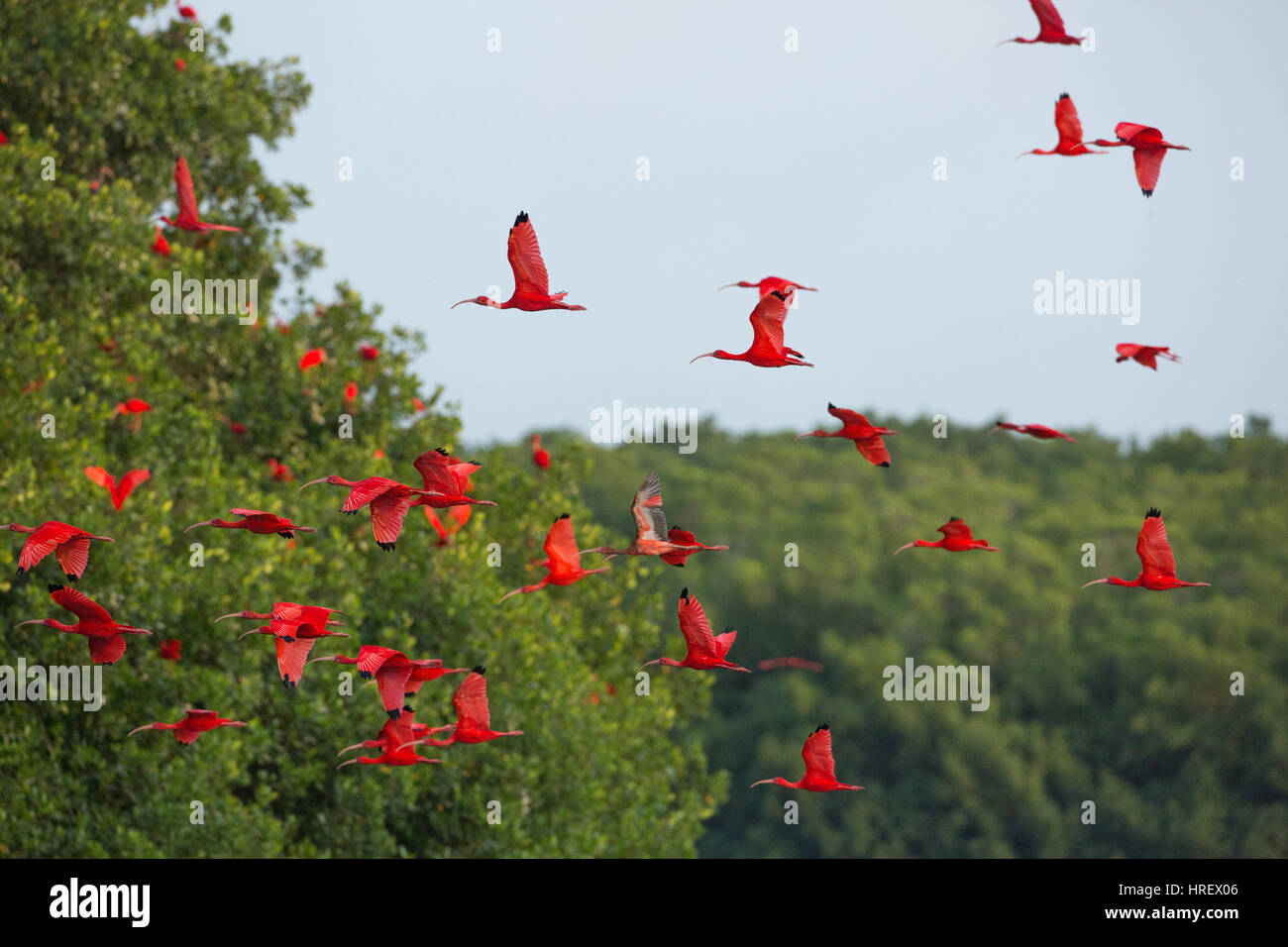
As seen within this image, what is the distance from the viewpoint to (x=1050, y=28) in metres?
5.75

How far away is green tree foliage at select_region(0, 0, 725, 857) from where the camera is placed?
9.01 meters

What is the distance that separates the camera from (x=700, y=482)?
48.7 meters

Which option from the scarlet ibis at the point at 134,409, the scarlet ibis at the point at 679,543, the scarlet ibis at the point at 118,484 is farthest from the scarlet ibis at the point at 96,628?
the scarlet ibis at the point at 134,409

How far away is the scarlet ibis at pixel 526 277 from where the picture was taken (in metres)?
4.89

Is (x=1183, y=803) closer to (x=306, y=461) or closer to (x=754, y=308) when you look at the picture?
(x=306, y=461)

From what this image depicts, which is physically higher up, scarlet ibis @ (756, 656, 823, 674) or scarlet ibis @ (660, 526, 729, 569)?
scarlet ibis @ (660, 526, 729, 569)

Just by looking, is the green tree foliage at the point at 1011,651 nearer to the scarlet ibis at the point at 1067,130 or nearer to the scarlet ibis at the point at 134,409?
the scarlet ibis at the point at 134,409

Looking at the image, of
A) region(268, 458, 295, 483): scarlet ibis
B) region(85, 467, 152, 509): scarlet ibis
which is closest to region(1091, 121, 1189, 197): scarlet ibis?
region(85, 467, 152, 509): scarlet ibis

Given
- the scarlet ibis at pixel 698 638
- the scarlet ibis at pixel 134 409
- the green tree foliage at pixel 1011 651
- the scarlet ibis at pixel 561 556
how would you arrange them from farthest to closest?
the green tree foliage at pixel 1011 651, the scarlet ibis at pixel 134 409, the scarlet ibis at pixel 561 556, the scarlet ibis at pixel 698 638

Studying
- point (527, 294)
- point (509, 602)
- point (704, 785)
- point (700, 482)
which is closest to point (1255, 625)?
point (700, 482)

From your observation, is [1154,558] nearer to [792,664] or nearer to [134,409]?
[134,409]

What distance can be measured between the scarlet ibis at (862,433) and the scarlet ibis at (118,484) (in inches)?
176

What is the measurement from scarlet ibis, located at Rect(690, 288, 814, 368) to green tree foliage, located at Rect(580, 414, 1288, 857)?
104 ft

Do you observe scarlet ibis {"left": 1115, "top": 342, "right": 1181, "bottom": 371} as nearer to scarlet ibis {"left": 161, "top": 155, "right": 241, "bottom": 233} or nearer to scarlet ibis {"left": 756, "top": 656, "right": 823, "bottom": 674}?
scarlet ibis {"left": 756, "top": 656, "right": 823, "bottom": 674}
